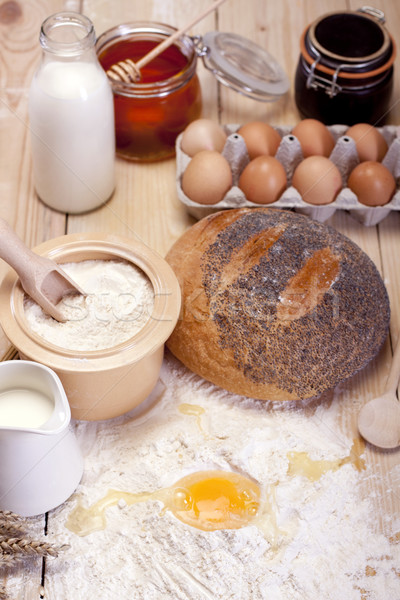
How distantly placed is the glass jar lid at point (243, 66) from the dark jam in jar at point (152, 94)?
52mm

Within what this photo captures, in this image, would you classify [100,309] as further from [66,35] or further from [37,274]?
[66,35]

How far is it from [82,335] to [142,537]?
309 millimetres

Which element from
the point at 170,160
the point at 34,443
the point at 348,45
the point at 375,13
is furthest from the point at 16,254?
the point at 375,13

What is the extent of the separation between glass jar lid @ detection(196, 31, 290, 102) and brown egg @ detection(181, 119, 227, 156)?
5.5 inches

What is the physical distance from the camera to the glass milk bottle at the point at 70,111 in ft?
4.11

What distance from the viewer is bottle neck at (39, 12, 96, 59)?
48.6 inches

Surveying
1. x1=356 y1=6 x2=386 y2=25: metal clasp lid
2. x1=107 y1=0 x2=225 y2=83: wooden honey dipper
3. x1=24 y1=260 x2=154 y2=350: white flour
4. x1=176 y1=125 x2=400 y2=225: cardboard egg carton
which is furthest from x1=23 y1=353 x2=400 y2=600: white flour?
x1=356 y1=6 x2=386 y2=25: metal clasp lid

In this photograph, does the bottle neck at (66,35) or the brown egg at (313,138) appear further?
the brown egg at (313,138)

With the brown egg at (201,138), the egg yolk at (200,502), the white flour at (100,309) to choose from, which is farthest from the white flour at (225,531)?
the brown egg at (201,138)

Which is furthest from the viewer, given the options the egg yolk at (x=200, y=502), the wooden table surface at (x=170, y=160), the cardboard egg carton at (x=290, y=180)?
the cardboard egg carton at (x=290, y=180)

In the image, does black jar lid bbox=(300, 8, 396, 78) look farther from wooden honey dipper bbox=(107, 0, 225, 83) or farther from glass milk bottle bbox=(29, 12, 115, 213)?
glass milk bottle bbox=(29, 12, 115, 213)

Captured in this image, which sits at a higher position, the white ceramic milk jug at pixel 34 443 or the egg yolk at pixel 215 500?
the white ceramic milk jug at pixel 34 443

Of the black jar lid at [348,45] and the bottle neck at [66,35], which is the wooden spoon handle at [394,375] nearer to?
the black jar lid at [348,45]

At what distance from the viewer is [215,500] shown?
1.12 meters
